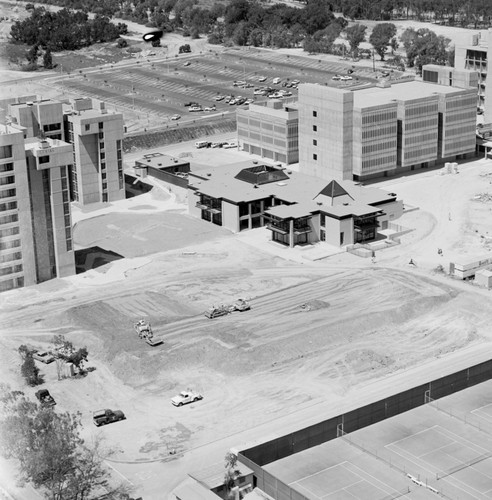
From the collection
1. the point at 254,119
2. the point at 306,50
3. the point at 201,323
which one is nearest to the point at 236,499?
the point at 201,323

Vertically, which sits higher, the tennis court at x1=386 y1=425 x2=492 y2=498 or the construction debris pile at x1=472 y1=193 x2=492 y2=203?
the tennis court at x1=386 y1=425 x2=492 y2=498

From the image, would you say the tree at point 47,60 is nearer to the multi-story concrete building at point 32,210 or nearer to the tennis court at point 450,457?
the multi-story concrete building at point 32,210

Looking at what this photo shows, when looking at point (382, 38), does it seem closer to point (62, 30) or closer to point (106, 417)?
point (62, 30)

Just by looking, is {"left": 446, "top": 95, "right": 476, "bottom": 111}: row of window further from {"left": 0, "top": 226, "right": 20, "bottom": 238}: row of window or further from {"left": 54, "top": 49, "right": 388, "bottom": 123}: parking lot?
{"left": 0, "top": 226, "right": 20, "bottom": 238}: row of window

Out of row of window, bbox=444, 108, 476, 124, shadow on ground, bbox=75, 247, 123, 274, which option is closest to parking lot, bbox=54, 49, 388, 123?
row of window, bbox=444, 108, 476, 124

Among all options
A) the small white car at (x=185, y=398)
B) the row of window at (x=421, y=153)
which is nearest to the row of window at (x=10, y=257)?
the small white car at (x=185, y=398)

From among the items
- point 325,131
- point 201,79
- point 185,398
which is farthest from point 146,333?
point 201,79

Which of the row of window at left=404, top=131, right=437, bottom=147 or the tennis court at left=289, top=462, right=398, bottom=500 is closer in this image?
the tennis court at left=289, top=462, right=398, bottom=500
